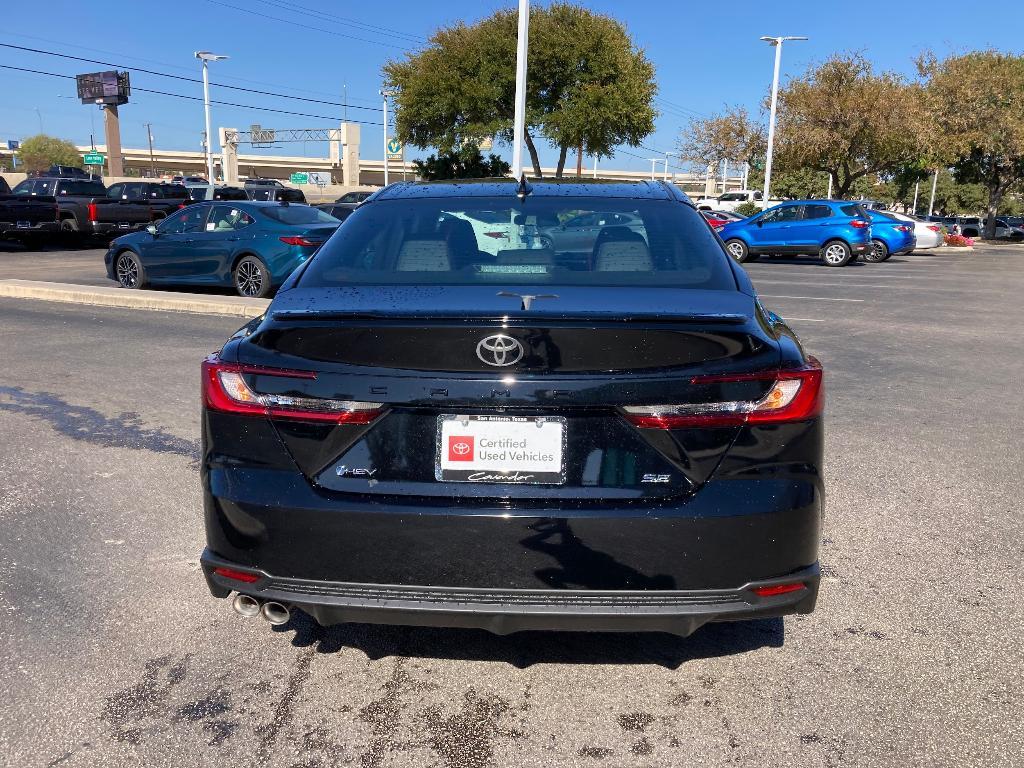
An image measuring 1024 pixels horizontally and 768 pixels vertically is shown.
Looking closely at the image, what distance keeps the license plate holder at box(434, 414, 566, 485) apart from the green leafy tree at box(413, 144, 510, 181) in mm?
Answer: 34775

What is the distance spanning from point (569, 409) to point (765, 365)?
0.58 m

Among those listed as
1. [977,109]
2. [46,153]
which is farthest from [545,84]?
[46,153]

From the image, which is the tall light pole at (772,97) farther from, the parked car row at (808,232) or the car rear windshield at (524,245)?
the car rear windshield at (524,245)

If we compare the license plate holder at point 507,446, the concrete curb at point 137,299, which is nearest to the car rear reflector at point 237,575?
the license plate holder at point 507,446

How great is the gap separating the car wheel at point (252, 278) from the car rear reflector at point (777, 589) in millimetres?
11112

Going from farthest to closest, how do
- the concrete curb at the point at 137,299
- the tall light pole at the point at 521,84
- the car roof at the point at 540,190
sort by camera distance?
the tall light pole at the point at 521,84 < the concrete curb at the point at 137,299 < the car roof at the point at 540,190

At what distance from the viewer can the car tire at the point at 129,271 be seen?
46.3 feet

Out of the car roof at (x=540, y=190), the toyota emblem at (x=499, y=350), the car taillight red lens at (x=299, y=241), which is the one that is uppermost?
the car roof at (x=540, y=190)

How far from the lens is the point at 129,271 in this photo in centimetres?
1435

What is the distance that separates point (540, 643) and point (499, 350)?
4.17 feet

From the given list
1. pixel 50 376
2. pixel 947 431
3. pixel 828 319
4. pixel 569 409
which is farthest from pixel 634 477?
pixel 828 319

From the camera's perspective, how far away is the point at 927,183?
3290 inches

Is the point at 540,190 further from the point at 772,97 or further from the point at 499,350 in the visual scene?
the point at 772,97

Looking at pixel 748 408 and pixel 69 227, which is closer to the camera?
pixel 748 408
